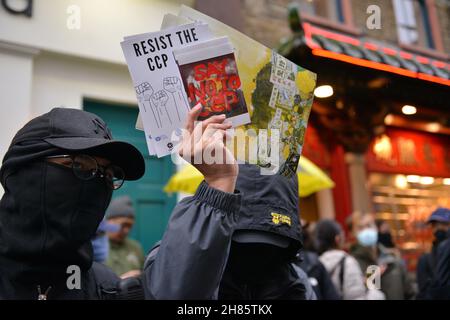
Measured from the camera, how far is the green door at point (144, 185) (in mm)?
5551

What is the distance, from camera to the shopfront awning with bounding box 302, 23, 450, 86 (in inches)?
243

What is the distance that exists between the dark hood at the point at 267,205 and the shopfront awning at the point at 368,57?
4.32m

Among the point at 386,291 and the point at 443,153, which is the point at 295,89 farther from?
the point at 443,153

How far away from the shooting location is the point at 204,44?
142cm

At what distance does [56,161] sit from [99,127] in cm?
24

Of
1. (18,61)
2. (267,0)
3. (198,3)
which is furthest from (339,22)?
(18,61)

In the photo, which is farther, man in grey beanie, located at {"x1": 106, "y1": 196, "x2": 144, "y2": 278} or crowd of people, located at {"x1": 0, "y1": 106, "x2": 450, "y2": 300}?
man in grey beanie, located at {"x1": 106, "y1": 196, "x2": 144, "y2": 278}

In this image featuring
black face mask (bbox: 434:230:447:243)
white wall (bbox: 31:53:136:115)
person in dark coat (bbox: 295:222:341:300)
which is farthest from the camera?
white wall (bbox: 31:53:136:115)

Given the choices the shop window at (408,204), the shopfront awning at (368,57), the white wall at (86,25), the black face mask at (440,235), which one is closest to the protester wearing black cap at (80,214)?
the black face mask at (440,235)

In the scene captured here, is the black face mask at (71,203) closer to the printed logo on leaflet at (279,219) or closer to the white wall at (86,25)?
the printed logo on leaflet at (279,219)

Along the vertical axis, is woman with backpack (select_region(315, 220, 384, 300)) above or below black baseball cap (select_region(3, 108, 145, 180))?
below

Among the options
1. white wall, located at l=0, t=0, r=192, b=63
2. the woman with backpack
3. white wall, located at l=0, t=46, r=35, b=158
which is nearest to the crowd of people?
the woman with backpack

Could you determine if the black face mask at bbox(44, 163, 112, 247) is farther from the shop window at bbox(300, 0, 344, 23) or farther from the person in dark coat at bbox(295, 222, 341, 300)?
the shop window at bbox(300, 0, 344, 23)

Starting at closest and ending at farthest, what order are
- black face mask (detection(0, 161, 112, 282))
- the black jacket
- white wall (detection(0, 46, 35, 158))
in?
the black jacket < black face mask (detection(0, 161, 112, 282)) < white wall (detection(0, 46, 35, 158))
